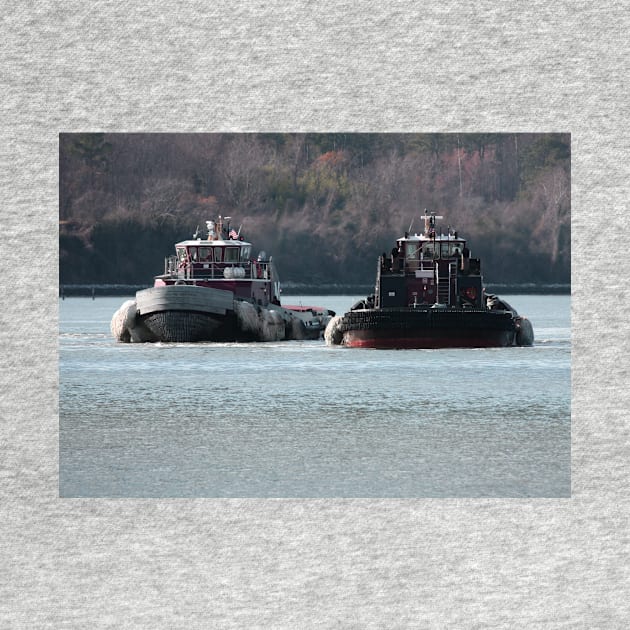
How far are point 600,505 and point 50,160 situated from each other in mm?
3400

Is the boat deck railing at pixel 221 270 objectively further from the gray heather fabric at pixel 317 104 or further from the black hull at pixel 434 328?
the gray heather fabric at pixel 317 104

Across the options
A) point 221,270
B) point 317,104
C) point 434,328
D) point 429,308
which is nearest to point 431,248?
point 429,308

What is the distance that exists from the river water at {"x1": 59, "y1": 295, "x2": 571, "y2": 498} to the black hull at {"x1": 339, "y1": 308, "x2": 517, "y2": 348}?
14.8 inches

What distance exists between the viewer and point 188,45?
22.1ft

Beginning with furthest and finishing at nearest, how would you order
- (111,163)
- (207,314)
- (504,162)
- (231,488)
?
(207,314), (504,162), (111,163), (231,488)

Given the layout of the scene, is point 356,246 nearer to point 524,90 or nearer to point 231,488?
point 231,488

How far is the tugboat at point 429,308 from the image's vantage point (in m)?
31.0

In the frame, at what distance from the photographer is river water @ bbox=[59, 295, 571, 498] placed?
32.2 ft

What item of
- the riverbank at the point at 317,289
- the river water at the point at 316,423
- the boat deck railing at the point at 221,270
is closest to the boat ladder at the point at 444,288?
the river water at the point at 316,423

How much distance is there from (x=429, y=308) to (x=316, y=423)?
15.9 m

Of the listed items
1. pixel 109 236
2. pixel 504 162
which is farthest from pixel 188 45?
pixel 109 236

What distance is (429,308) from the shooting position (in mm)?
31469

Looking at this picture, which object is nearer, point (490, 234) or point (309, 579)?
point (309, 579)

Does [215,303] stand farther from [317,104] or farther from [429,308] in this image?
[317,104]
